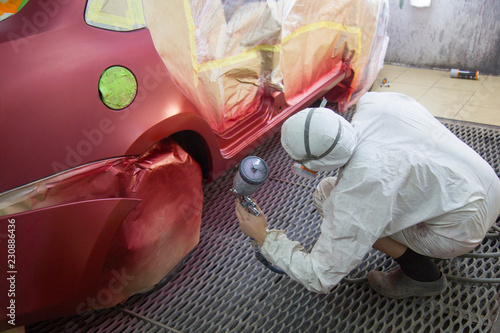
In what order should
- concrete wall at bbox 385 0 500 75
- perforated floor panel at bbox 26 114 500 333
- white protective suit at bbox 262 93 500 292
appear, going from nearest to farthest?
1. white protective suit at bbox 262 93 500 292
2. perforated floor panel at bbox 26 114 500 333
3. concrete wall at bbox 385 0 500 75

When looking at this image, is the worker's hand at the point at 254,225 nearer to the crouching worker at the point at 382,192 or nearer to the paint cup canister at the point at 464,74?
the crouching worker at the point at 382,192

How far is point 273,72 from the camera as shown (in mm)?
2449

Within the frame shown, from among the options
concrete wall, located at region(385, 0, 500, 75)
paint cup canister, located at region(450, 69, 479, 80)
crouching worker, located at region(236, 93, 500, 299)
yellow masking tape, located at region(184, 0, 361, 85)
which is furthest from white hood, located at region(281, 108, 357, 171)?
concrete wall, located at region(385, 0, 500, 75)

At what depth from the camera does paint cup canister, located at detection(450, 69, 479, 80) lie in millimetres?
4045

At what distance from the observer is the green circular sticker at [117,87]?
1.56m

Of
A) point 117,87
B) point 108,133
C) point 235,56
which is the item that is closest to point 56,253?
point 108,133

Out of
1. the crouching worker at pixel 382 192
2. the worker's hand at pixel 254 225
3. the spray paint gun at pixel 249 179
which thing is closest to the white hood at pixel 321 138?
the crouching worker at pixel 382 192

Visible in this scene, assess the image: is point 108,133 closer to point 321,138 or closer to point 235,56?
point 321,138

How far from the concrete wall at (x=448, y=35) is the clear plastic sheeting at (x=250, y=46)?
1.22 m

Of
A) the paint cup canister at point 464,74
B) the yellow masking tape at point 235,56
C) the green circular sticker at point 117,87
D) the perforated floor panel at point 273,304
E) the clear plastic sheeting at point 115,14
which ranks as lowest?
the paint cup canister at point 464,74

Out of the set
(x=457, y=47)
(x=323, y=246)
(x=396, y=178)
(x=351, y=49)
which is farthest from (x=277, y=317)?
(x=457, y=47)

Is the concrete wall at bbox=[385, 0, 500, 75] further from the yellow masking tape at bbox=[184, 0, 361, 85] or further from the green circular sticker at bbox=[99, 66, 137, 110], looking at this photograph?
the green circular sticker at bbox=[99, 66, 137, 110]

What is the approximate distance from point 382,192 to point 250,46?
3.86 ft

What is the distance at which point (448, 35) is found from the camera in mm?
4203
